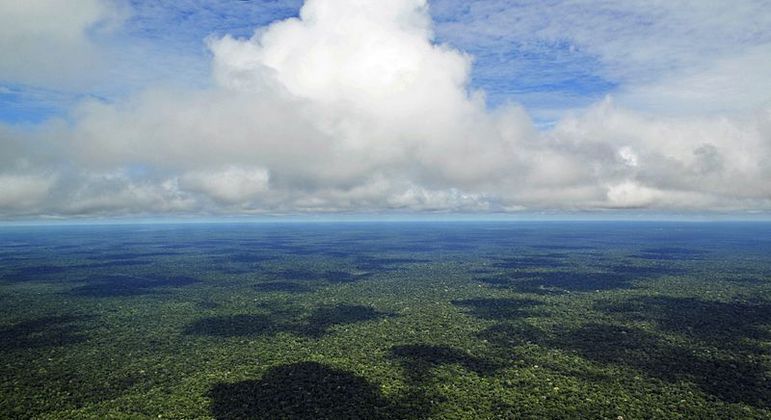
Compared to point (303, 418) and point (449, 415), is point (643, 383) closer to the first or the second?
point (449, 415)

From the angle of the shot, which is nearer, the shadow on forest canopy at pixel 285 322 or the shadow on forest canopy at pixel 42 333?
the shadow on forest canopy at pixel 42 333

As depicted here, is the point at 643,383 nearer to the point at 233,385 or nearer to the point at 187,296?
the point at 233,385

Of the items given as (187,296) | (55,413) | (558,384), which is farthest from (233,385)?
(187,296)

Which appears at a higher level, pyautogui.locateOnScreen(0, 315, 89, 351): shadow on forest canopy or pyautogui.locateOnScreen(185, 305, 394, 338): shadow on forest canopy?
pyautogui.locateOnScreen(0, 315, 89, 351): shadow on forest canopy

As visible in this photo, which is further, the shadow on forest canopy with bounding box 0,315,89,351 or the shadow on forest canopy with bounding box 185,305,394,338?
the shadow on forest canopy with bounding box 185,305,394,338

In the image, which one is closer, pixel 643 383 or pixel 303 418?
pixel 303 418

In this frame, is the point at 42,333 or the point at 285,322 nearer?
the point at 42,333

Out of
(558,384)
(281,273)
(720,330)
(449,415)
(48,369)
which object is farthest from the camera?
(281,273)

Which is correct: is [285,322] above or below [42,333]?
below

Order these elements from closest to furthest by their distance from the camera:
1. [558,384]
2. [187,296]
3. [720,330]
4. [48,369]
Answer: [558,384], [48,369], [720,330], [187,296]

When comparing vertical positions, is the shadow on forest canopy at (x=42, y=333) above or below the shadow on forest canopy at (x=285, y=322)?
above
